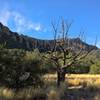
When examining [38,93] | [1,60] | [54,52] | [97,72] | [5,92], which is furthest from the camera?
[97,72]

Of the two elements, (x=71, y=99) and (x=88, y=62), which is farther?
(x=88, y=62)

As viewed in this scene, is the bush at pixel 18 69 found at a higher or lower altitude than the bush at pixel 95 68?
lower

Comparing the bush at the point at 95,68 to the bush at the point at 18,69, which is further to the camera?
the bush at the point at 95,68

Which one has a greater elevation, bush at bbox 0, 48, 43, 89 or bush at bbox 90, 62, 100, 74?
bush at bbox 90, 62, 100, 74

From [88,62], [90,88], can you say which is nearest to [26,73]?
[90,88]

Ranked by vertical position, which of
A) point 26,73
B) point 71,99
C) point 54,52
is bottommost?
point 71,99

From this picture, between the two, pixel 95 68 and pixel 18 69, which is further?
pixel 95 68

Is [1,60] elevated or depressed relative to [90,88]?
elevated

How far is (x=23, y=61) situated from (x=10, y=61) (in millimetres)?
1187

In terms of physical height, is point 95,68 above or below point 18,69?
above

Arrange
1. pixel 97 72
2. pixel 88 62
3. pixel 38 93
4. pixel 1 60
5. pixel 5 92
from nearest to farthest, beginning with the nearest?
pixel 5 92
pixel 38 93
pixel 1 60
pixel 97 72
pixel 88 62

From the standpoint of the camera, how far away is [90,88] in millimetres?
23219

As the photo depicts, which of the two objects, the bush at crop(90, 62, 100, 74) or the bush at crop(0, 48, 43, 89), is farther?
the bush at crop(90, 62, 100, 74)

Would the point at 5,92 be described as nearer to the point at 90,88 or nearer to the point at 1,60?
the point at 1,60
